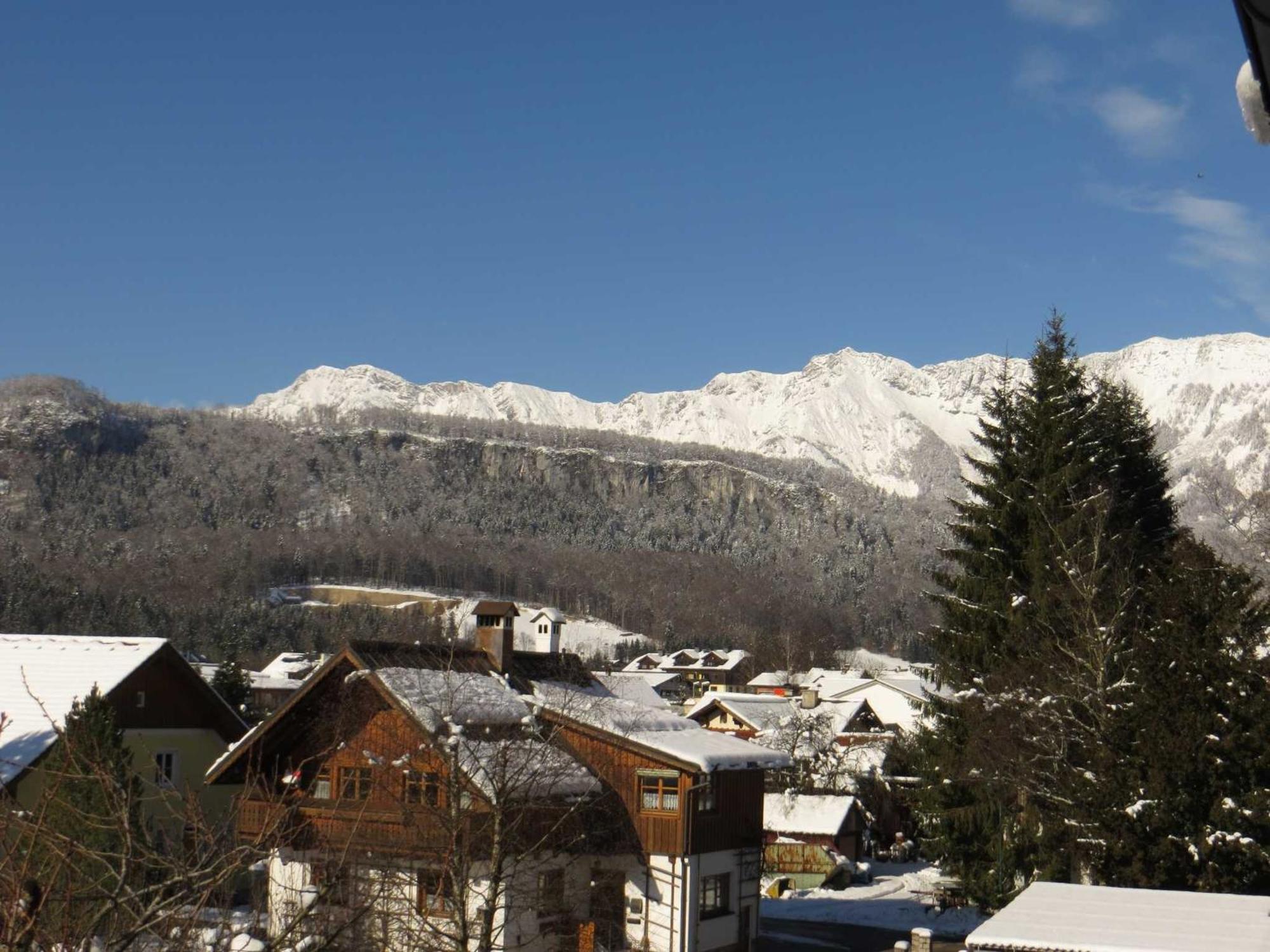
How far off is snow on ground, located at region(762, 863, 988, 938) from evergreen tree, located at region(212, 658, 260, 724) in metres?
20.4

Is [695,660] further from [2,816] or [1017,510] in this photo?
[2,816]

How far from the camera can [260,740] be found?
2772 cm

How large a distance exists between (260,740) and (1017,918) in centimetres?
1740

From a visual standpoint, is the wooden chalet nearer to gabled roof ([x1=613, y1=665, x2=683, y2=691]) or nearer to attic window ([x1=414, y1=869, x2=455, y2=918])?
attic window ([x1=414, y1=869, x2=455, y2=918])

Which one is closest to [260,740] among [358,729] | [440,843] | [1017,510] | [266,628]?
[358,729]

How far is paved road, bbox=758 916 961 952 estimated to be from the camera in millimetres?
29281

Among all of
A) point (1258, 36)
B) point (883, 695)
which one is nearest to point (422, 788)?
point (1258, 36)

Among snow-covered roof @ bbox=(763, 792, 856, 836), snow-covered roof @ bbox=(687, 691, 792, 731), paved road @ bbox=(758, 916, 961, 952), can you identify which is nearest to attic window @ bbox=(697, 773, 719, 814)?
paved road @ bbox=(758, 916, 961, 952)

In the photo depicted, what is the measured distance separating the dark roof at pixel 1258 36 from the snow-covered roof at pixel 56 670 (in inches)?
1217

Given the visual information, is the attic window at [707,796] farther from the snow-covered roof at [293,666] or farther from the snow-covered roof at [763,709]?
the snow-covered roof at [293,666]

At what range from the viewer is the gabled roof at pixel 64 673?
99.9 ft

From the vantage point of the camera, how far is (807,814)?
150 feet

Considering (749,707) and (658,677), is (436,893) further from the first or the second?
(658,677)

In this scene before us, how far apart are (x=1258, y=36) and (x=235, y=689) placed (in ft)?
154
